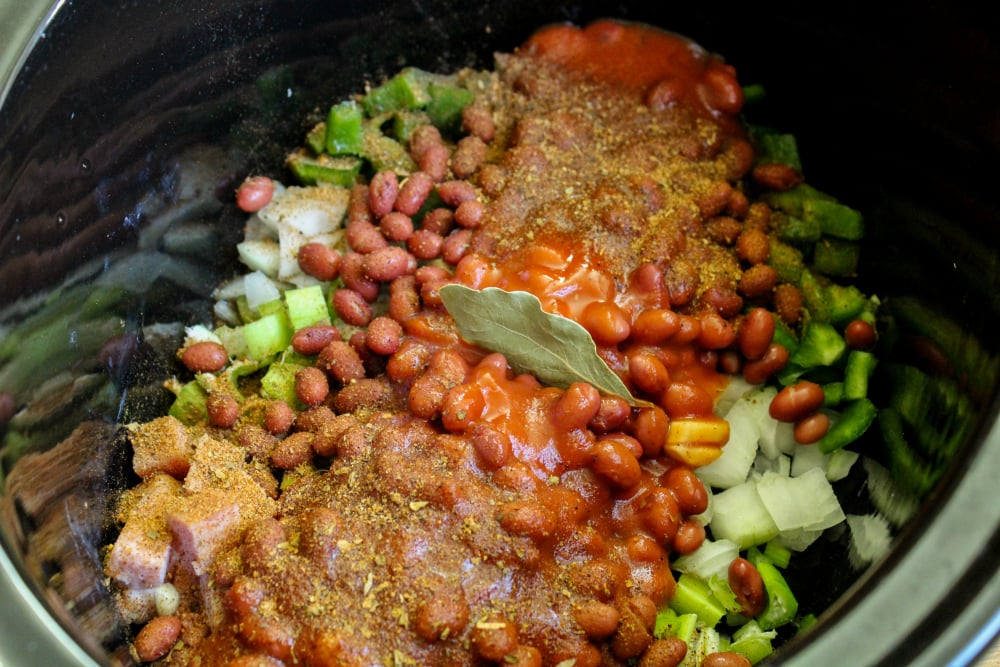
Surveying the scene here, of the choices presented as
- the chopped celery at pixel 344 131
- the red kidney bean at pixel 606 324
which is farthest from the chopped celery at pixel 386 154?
the red kidney bean at pixel 606 324

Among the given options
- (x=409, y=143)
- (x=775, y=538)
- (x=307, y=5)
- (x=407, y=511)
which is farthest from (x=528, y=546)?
(x=307, y=5)

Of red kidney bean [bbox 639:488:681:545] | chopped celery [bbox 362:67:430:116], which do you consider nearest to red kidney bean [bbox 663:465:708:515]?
red kidney bean [bbox 639:488:681:545]

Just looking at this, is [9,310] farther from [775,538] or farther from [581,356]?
[775,538]

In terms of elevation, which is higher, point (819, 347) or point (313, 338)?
point (819, 347)

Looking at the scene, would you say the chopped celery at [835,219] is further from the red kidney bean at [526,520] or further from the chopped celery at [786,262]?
the red kidney bean at [526,520]

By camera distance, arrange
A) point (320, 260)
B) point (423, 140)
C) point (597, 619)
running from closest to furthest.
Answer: point (597, 619) < point (320, 260) < point (423, 140)

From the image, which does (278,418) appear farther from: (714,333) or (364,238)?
(714,333)

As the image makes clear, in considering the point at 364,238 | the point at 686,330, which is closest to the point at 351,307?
the point at 364,238

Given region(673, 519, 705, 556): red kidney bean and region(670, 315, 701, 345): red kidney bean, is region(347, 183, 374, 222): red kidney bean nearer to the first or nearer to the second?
region(670, 315, 701, 345): red kidney bean
